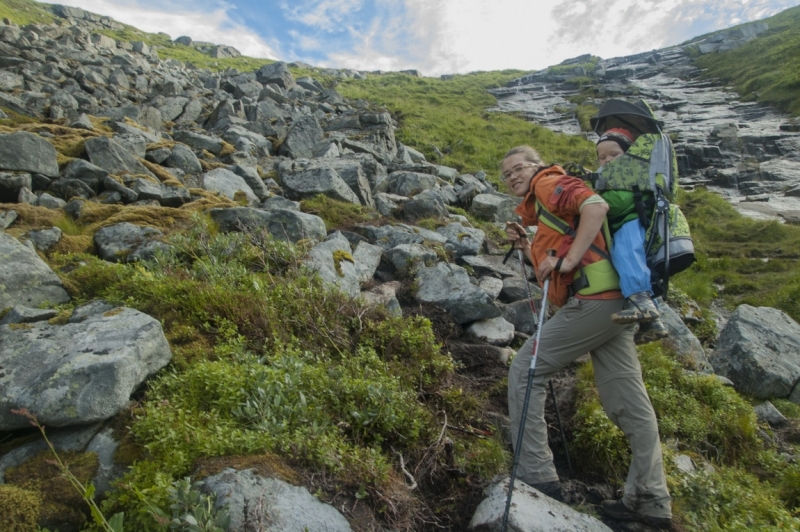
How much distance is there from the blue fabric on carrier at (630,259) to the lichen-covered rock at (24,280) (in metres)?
6.39

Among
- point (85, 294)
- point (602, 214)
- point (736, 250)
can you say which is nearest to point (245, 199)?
point (85, 294)

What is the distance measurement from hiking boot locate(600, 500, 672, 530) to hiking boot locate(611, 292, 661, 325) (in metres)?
1.69

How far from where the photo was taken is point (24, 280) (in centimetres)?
543

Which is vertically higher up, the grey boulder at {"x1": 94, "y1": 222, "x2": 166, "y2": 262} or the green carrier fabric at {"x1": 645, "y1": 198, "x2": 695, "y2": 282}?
the green carrier fabric at {"x1": 645, "y1": 198, "x2": 695, "y2": 282}

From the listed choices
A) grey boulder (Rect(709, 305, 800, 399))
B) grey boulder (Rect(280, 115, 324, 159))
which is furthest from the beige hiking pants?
grey boulder (Rect(280, 115, 324, 159))

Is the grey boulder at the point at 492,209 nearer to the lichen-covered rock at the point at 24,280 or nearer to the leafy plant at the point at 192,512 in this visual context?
the lichen-covered rock at the point at 24,280

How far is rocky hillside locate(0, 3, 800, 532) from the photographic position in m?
3.43

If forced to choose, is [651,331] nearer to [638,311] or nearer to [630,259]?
[638,311]

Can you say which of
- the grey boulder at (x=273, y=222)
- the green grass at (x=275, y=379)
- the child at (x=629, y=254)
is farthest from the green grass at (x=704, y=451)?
the grey boulder at (x=273, y=222)

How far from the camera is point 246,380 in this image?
4.25 metres

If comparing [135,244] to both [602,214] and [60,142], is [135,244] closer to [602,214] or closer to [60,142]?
[60,142]

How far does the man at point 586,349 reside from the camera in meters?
3.91

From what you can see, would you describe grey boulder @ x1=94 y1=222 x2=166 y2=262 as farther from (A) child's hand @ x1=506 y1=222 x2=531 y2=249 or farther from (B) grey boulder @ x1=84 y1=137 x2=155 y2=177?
(A) child's hand @ x1=506 y1=222 x2=531 y2=249

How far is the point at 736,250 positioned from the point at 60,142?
69.2 ft
